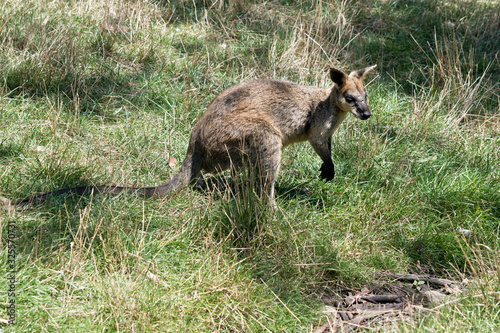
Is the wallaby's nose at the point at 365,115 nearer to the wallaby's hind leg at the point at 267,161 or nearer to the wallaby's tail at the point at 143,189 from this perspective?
the wallaby's hind leg at the point at 267,161

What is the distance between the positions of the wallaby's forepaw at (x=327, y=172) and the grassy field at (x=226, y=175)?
106 millimetres

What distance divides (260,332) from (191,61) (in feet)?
14.0

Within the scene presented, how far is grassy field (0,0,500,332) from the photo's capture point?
3.14 m

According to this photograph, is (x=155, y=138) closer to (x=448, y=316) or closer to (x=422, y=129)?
(x=422, y=129)

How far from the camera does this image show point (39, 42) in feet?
19.2

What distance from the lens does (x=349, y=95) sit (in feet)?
16.1

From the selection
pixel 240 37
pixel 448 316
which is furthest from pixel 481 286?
pixel 240 37

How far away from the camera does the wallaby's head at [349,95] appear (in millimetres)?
4848

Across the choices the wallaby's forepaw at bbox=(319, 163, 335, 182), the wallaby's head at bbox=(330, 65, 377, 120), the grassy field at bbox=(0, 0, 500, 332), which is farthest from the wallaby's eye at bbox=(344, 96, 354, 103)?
the wallaby's forepaw at bbox=(319, 163, 335, 182)

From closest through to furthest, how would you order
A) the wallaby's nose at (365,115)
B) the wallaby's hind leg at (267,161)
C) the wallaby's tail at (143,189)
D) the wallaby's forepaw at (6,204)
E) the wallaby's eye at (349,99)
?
1. the wallaby's forepaw at (6,204)
2. the wallaby's tail at (143,189)
3. the wallaby's hind leg at (267,161)
4. the wallaby's nose at (365,115)
5. the wallaby's eye at (349,99)

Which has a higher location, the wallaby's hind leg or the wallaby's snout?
the wallaby's snout

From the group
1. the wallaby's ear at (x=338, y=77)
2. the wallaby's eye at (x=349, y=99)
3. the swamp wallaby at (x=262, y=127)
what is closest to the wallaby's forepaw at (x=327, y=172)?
the swamp wallaby at (x=262, y=127)

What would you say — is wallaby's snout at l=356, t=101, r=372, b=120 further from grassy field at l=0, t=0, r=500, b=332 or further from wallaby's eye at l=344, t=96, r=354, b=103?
grassy field at l=0, t=0, r=500, b=332

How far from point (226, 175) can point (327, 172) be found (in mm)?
1008
